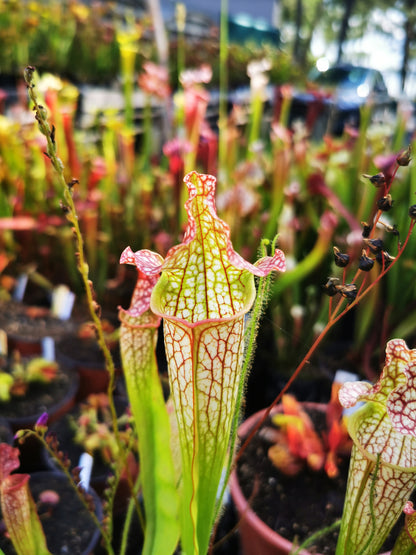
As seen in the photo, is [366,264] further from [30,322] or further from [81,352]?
[30,322]

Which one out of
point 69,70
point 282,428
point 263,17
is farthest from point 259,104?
point 263,17

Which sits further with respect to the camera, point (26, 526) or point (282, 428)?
point (282, 428)

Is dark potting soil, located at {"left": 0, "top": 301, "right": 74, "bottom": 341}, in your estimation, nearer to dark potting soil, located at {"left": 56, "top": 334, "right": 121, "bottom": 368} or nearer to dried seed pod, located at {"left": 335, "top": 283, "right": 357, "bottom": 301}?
dark potting soil, located at {"left": 56, "top": 334, "right": 121, "bottom": 368}

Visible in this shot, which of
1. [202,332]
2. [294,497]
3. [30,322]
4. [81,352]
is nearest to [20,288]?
[30,322]

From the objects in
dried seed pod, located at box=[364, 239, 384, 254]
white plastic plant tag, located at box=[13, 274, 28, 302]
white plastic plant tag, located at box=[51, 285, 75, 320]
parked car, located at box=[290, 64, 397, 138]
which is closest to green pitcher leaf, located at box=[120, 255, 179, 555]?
dried seed pod, located at box=[364, 239, 384, 254]

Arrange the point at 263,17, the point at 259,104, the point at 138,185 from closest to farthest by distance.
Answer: the point at 259,104 < the point at 138,185 < the point at 263,17

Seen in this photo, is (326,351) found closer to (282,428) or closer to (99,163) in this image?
(282,428)

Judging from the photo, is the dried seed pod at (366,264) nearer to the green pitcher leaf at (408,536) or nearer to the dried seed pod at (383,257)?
the dried seed pod at (383,257)
